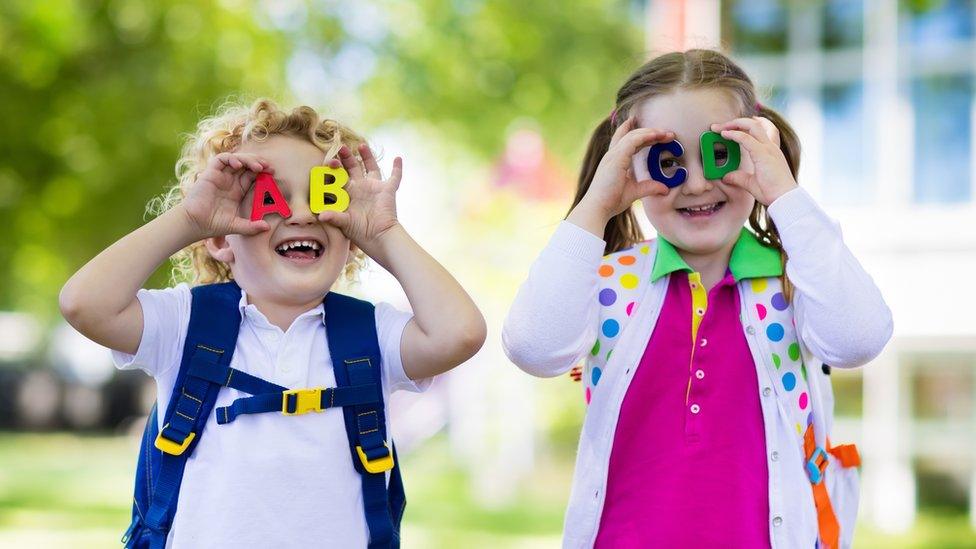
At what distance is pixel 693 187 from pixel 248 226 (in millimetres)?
1069

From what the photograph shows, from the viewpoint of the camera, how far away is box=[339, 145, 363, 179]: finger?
9.35 feet

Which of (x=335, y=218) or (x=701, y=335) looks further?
(x=701, y=335)

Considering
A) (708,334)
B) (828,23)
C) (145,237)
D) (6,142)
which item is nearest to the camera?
(145,237)

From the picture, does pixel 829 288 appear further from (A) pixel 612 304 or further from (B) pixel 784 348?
(A) pixel 612 304

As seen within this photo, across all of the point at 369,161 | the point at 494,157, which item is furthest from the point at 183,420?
the point at 494,157

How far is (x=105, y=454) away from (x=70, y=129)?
6.28 meters

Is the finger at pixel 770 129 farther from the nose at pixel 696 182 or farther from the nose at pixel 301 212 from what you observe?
the nose at pixel 301 212

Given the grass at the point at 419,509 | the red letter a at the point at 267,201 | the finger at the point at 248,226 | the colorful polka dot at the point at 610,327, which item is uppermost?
the red letter a at the point at 267,201

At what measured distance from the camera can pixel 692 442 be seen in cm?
276

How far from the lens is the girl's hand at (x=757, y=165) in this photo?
2770mm

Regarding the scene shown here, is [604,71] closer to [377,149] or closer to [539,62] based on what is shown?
[539,62]

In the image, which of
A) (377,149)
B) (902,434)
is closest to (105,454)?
(902,434)

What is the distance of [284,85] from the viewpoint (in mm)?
14859

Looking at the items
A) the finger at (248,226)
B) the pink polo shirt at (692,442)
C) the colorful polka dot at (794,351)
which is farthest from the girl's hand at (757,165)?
the finger at (248,226)
